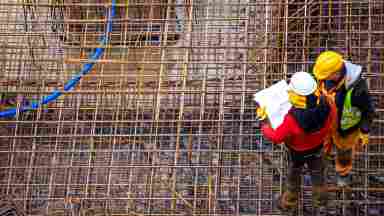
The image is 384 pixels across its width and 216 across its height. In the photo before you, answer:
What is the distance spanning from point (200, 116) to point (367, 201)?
6.18 feet

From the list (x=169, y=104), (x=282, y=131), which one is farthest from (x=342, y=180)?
(x=169, y=104)

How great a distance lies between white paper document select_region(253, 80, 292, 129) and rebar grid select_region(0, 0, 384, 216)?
1.25 m

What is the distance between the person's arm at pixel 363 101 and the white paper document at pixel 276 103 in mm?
587

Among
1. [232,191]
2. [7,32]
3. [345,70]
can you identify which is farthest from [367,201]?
[7,32]

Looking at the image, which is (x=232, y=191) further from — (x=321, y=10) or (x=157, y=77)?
(x=321, y=10)

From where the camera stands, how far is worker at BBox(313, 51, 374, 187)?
4.50m

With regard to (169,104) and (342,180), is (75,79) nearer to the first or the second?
(169,104)

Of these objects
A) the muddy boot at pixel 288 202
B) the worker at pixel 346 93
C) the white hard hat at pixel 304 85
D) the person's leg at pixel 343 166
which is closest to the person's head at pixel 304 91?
the white hard hat at pixel 304 85

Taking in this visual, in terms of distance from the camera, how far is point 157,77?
622cm

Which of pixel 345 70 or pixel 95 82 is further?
pixel 95 82

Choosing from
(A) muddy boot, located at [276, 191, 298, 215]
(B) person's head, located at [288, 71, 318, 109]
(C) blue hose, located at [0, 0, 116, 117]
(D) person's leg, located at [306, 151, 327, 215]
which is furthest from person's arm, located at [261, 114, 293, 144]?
(C) blue hose, located at [0, 0, 116, 117]

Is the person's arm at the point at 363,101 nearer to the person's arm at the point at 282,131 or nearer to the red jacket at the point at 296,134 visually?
the red jacket at the point at 296,134

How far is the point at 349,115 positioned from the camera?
4746mm

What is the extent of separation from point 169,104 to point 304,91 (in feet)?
7.94
